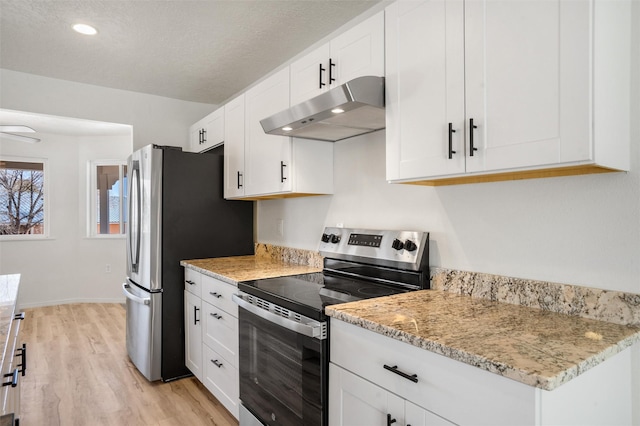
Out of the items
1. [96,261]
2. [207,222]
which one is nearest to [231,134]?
[207,222]

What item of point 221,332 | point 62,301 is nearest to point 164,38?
point 221,332

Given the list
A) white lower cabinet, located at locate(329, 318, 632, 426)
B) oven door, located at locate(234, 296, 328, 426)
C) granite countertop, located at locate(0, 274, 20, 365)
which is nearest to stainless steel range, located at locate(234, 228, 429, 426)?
oven door, located at locate(234, 296, 328, 426)

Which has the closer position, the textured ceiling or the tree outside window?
the textured ceiling

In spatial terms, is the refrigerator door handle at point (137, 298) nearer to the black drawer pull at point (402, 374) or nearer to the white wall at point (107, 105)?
the white wall at point (107, 105)

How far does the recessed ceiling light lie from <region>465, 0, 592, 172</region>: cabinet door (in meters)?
2.40

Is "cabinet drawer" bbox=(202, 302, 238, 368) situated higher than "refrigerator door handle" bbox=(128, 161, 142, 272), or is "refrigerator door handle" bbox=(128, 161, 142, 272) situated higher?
"refrigerator door handle" bbox=(128, 161, 142, 272)

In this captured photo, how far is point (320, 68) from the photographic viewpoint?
2068 mm

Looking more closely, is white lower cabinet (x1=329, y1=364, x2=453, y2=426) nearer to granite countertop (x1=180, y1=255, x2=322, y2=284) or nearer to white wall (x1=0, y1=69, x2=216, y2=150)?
granite countertop (x1=180, y1=255, x2=322, y2=284)

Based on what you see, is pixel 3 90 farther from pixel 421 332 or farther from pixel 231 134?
pixel 421 332

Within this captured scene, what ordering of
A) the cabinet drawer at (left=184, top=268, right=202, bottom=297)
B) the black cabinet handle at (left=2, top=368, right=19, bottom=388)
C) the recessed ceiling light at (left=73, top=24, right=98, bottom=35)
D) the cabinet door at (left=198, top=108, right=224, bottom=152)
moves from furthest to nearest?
1. the cabinet door at (left=198, top=108, right=224, bottom=152)
2. the cabinet drawer at (left=184, top=268, right=202, bottom=297)
3. the recessed ceiling light at (left=73, top=24, right=98, bottom=35)
4. the black cabinet handle at (left=2, top=368, right=19, bottom=388)

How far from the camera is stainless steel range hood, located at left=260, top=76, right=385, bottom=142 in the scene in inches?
65.6

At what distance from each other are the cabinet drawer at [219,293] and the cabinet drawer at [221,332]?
0.03 metres

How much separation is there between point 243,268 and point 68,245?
4.11 m

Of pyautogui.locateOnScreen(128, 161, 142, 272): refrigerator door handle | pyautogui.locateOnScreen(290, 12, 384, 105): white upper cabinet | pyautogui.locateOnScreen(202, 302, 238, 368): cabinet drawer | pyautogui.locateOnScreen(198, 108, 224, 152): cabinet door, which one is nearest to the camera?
pyautogui.locateOnScreen(290, 12, 384, 105): white upper cabinet
